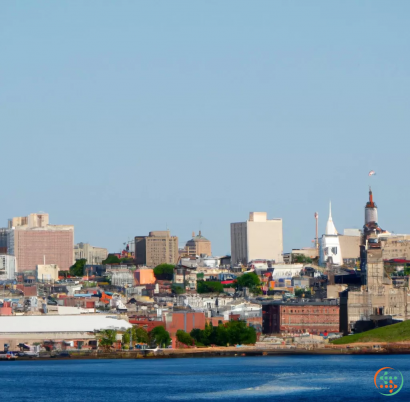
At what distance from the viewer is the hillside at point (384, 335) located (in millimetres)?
153375

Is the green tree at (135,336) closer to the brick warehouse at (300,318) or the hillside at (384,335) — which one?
the hillside at (384,335)

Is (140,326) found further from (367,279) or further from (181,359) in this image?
(367,279)

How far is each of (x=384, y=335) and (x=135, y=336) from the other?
2762 centimetres

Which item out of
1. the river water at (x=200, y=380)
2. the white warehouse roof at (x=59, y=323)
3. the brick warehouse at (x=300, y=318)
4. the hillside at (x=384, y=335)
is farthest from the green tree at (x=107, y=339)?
the brick warehouse at (x=300, y=318)

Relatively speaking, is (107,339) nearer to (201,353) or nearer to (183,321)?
(201,353)

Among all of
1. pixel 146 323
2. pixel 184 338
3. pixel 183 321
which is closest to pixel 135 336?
pixel 184 338

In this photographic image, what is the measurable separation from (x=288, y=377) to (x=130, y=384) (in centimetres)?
1126

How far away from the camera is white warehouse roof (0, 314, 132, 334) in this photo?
485 ft

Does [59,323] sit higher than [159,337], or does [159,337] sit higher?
[59,323]

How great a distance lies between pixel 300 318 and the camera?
170m

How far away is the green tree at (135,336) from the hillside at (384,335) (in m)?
21.1

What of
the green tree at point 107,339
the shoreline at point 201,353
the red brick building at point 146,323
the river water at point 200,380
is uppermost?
the red brick building at point 146,323

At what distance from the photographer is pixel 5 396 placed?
93.9 meters

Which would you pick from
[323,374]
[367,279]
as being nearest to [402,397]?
[323,374]
